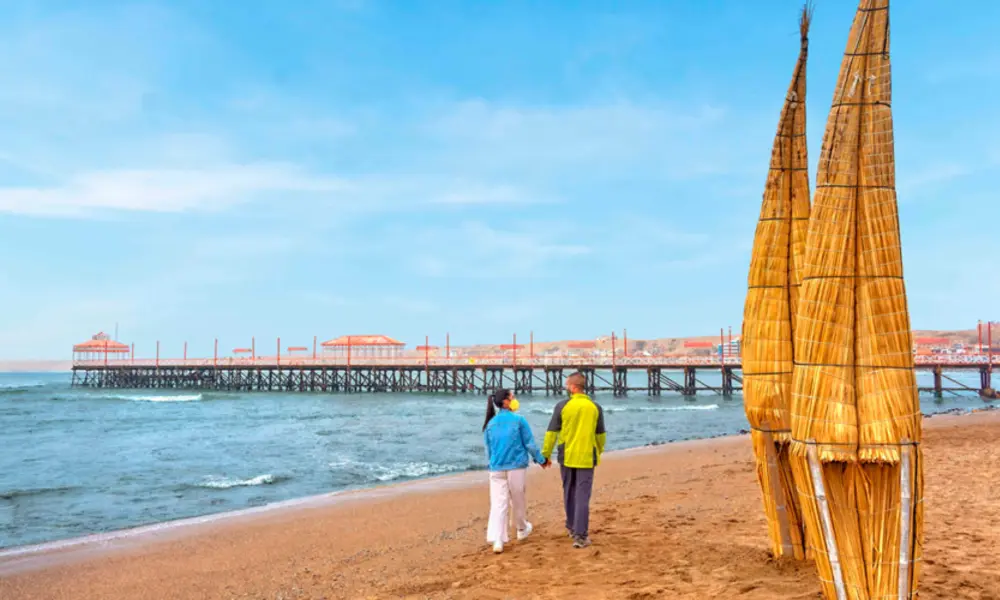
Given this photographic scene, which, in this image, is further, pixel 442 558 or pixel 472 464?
pixel 472 464

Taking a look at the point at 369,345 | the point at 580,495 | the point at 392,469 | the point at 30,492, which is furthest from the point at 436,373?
the point at 580,495

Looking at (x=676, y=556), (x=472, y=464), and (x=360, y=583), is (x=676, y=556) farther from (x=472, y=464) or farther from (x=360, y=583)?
(x=472, y=464)

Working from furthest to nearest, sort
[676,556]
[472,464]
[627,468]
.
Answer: [472,464] < [627,468] < [676,556]

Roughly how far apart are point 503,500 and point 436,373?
55738mm

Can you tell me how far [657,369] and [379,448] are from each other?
34.3 meters

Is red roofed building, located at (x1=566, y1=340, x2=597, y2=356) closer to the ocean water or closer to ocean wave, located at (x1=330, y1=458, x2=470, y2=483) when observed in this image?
the ocean water

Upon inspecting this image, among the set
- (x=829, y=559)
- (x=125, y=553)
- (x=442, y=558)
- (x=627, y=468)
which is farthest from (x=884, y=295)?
(x=627, y=468)

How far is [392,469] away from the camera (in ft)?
55.3

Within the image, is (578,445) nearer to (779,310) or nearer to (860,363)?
(779,310)

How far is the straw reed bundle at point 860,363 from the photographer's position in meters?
3.61

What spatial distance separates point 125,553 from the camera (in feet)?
28.1

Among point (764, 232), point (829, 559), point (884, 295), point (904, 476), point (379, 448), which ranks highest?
point (764, 232)

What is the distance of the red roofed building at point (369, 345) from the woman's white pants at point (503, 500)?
6241 cm

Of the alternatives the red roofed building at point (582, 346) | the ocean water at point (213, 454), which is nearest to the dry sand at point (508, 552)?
the ocean water at point (213, 454)
